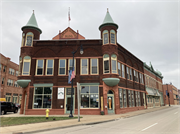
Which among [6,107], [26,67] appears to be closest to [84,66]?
[26,67]

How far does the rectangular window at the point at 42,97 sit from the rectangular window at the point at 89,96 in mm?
4542

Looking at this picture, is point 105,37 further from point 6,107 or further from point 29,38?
point 6,107

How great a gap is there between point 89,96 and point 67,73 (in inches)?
176

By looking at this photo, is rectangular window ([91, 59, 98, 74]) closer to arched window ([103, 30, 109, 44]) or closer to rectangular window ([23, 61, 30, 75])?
arched window ([103, 30, 109, 44])

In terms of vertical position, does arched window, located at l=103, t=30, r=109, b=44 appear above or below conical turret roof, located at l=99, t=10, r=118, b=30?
below

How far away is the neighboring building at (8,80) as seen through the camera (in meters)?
39.2

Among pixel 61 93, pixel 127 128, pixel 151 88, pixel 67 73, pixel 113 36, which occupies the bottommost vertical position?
pixel 127 128

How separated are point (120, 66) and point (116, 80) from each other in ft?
14.3

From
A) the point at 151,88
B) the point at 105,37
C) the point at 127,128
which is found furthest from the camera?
the point at 151,88

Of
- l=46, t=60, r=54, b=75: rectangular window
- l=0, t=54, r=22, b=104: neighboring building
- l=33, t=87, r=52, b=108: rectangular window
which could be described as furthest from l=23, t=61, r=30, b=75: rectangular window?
l=0, t=54, r=22, b=104: neighboring building

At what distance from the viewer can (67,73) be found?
20.5m

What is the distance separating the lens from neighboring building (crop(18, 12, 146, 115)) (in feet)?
63.8

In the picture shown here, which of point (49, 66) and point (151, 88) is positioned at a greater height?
point (49, 66)

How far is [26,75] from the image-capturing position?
66.8 feet
